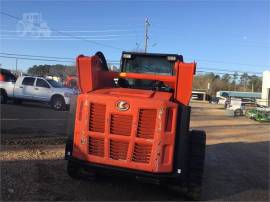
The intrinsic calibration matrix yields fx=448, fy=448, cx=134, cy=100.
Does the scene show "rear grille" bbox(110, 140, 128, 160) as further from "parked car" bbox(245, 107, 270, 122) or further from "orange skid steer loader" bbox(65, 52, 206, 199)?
"parked car" bbox(245, 107, 270, 122)

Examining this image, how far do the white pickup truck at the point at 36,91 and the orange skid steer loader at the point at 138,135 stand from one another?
710 inches

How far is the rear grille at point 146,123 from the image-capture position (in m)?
6.99

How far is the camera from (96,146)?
7.30 metres

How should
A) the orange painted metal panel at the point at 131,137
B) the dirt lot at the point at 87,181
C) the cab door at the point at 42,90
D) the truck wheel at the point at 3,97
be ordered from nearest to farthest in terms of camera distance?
1. the orange painted metal panel at the point at 131,137
2. the dirt lot at the point at 87,181
3. the cab door at the point at 42,90
4. the truck wheel at the point at 3,97

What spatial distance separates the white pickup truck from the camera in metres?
25.6

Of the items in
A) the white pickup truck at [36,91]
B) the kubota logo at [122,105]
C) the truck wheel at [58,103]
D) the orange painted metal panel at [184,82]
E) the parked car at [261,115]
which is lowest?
the parked car at [261,115]

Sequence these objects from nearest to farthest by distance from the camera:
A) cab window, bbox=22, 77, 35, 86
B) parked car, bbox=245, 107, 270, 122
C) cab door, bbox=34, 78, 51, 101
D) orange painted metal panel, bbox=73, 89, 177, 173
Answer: orange painted metal panel, bbox=73, 89, 177, 173
cab door, bbox=34, 78, 51, 101
cab window, bbox=22, 77, 35, 86
parked car, bbox=245, 107, 270, 122

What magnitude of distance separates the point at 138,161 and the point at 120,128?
1.95 ft

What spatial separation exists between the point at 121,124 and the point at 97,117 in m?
0.42

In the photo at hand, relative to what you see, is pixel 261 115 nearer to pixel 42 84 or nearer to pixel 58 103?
pixel 58 103

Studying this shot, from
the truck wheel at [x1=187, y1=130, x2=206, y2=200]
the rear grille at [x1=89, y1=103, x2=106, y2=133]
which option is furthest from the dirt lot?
the rear grille at [x1=89, y1=103, x2=106, y2=133]

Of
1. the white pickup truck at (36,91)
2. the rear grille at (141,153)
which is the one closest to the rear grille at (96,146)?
the rear grille at (141,153)

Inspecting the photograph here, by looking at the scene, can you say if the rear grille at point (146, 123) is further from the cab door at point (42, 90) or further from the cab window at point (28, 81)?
the cab window at point (28, 81)

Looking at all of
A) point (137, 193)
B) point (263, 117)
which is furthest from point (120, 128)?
point (263, 117)
